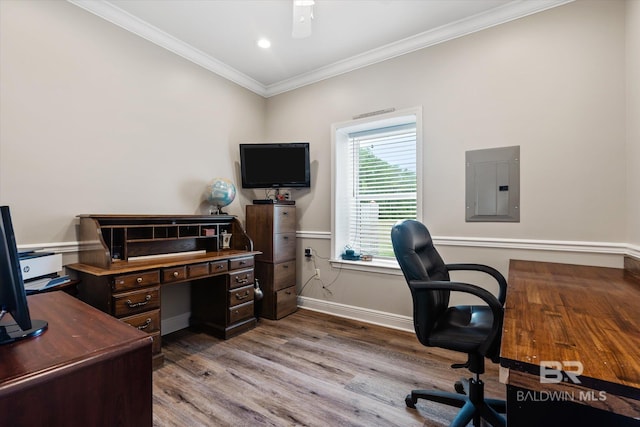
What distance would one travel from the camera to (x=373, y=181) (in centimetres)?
331

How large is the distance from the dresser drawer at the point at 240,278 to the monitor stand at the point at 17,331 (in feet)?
5.83

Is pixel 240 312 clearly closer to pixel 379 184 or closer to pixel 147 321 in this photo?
pixel 147 321

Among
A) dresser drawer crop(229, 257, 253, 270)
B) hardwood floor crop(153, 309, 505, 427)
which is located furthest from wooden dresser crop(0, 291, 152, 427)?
dresser drawer crop(229, 257, 253, 270)

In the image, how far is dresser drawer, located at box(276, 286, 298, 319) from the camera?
318 cm

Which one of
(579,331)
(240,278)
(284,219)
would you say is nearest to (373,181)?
(284,219)

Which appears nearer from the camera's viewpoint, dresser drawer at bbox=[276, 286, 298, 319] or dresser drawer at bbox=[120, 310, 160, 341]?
dresser drawer at bbox=[120, 310, 160, 341]

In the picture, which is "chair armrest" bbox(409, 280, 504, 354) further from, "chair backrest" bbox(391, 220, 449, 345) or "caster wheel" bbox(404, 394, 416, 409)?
"caster wheel" bbox(404, 394, 416, 409)

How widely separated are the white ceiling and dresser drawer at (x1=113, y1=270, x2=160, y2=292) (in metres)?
2.17

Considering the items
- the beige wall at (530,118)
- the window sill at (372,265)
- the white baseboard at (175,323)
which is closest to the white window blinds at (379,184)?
the window sill at (372,265)

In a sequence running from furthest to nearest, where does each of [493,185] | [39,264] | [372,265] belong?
[372,265] → [493,185] → [39,264]

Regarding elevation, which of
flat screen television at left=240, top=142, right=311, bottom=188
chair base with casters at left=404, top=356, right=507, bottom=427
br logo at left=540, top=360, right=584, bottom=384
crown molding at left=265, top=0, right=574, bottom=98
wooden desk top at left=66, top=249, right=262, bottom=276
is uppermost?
crown molding at left=265, top=0, right=574, bottom=98

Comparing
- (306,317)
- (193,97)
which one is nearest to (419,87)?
(193,97)

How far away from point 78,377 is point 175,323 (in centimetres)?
241

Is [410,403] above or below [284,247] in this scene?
below
